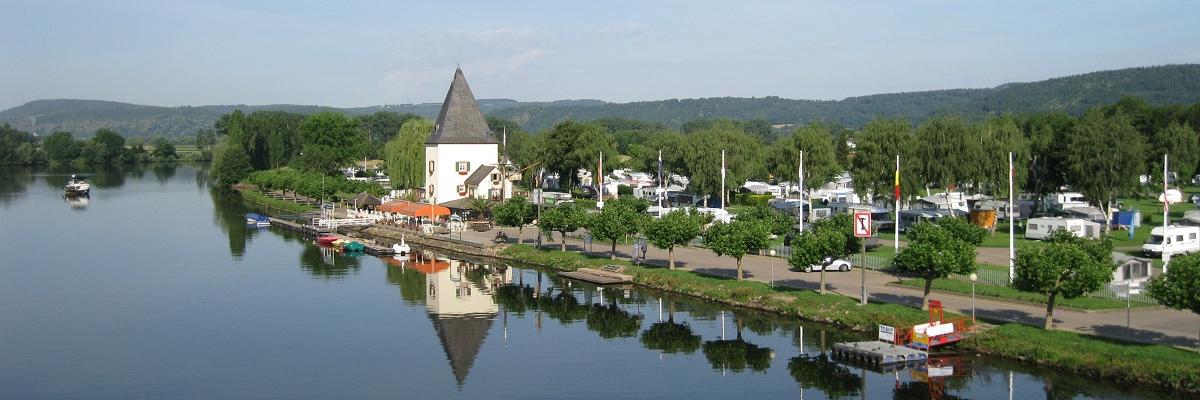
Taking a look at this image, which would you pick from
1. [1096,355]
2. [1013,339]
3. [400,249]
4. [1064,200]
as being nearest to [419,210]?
[400,249]

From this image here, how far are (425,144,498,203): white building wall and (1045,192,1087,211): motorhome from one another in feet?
104

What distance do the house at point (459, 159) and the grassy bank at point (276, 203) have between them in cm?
1543

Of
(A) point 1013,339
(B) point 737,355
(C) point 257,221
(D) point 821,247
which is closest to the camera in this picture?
(A) point 1013,339

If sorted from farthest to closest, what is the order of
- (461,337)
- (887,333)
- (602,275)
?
(602,275) < (461,337) < (887,333)

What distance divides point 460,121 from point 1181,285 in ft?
160

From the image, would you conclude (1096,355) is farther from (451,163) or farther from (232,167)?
(232,167)

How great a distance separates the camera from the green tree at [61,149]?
547 ft

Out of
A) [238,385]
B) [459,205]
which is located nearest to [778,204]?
[459,205]

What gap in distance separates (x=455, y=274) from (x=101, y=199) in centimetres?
5941

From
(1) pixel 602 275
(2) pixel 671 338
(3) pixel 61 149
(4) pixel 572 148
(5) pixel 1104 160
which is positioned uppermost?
(3) pixel 61 149

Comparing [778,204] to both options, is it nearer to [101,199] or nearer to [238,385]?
[238,385]

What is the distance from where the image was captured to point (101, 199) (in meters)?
93.9

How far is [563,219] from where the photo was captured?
1887 inches

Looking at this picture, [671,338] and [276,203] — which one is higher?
[276,203]
